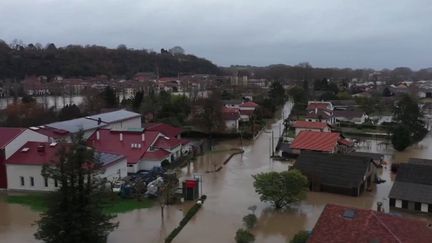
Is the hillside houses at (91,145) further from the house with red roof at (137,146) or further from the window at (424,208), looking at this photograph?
the window at (424,208)

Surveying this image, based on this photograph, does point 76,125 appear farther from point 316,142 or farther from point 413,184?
point 413,184

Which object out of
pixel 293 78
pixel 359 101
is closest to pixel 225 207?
pixel 359 101

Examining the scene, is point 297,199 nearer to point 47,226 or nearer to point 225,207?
point 225,207

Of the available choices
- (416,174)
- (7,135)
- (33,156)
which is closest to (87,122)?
(7,135)

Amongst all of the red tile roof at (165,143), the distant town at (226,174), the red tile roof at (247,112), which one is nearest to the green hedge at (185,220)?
the distant town at (226,174)

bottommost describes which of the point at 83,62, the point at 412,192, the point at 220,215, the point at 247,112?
the point at 220,215

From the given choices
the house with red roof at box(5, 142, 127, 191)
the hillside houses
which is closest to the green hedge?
the hillside houses
